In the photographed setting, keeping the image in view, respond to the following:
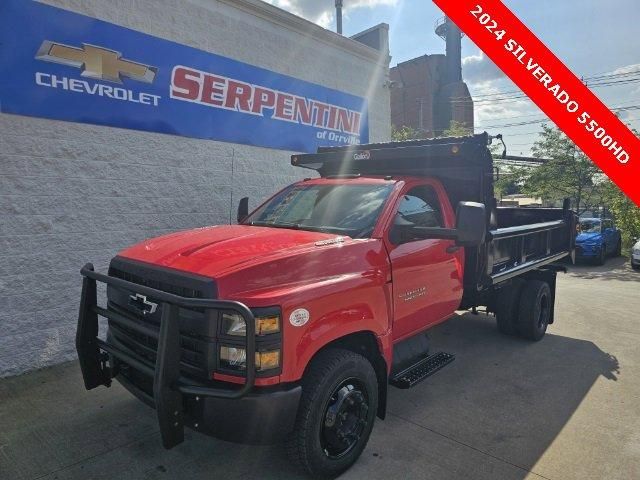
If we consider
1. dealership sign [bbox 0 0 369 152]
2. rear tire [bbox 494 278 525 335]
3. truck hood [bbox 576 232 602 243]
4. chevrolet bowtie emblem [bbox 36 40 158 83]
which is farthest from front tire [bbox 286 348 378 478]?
truck hood [bbox 576 232 602 243]

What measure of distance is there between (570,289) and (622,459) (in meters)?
7.78

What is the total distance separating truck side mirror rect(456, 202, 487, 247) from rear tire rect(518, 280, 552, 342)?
3.14 meters

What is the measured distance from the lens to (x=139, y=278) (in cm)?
304

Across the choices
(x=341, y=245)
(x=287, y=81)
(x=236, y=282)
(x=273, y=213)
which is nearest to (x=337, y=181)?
(x=273, y=213)

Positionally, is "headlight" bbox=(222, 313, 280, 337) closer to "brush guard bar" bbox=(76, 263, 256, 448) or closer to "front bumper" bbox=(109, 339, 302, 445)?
Result: "brush guard bar" bbox=(76, 263, 256, 448)

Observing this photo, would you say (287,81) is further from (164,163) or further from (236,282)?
(236,282)

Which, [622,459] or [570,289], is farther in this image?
[570,289]

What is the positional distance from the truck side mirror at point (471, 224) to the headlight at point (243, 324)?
1579 mm

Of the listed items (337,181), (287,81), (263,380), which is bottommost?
(263,380)

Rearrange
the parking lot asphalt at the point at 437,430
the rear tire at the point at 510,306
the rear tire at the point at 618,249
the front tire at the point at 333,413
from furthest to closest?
1. the rear tire at the point at 618,249
2. the rear tire at the point at 510,306
3. the parking lot asphalt at the point at 437,430
4. the front tire at the point at 333,413

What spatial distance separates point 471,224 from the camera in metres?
3.25

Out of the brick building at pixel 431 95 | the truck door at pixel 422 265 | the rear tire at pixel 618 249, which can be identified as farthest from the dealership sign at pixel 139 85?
the brick building at pixel 431 95

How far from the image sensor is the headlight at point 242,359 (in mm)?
2479

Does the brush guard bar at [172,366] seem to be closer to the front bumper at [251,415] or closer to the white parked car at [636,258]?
the front bumper at [251,415]
